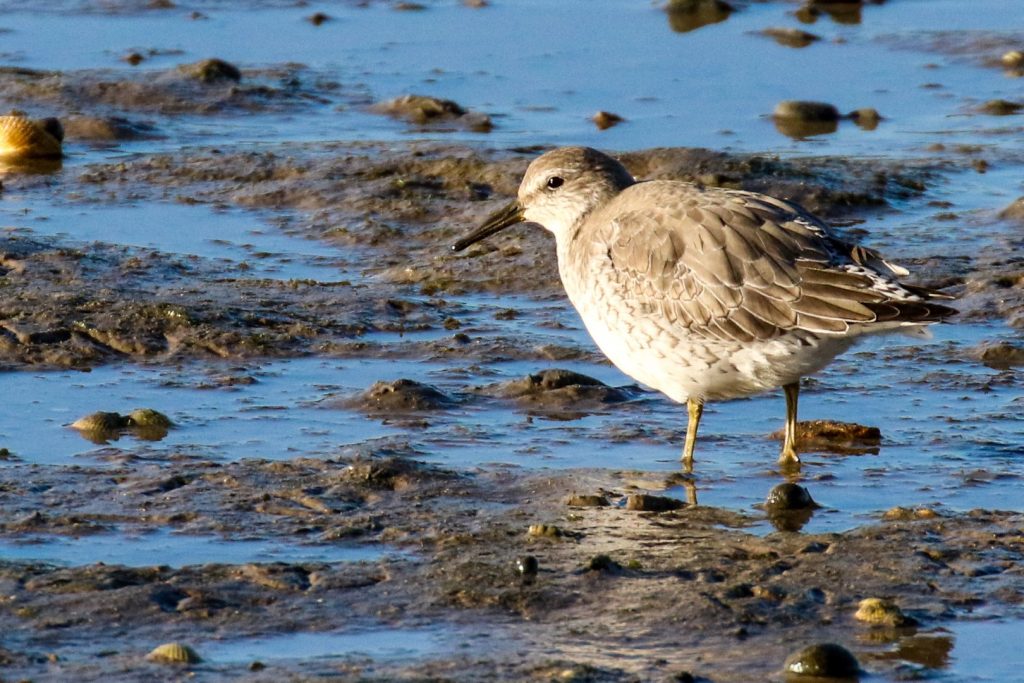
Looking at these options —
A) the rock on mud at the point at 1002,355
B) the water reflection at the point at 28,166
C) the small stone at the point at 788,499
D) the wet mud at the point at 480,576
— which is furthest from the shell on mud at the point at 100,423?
the water reflection at the point at 28,166

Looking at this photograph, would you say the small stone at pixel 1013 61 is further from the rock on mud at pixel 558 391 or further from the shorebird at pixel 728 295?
the shorebird at pixel 728 295

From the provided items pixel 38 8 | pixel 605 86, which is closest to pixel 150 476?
pixel 605 86

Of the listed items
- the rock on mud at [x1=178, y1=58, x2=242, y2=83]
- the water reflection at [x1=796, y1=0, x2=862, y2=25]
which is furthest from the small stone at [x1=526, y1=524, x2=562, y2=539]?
the water reflection at [x1=796, y1=0, x2=862, y2=25]

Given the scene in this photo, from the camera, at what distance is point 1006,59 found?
1466 cm

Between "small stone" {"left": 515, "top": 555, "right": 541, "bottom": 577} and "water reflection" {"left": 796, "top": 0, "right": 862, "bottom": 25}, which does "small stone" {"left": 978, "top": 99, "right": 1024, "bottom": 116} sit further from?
"small stone" {"left": 515, "top": 555, "right": 541, "bottom": 577}

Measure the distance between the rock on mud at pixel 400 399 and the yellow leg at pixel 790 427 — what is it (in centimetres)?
157

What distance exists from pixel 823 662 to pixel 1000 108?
9.03m

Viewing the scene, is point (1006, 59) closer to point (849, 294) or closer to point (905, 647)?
point (849, 294)

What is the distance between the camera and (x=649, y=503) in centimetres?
692

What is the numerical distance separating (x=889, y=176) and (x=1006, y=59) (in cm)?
347

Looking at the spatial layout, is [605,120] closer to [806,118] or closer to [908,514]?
[806,118]

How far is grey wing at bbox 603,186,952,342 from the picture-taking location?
705 centimetres

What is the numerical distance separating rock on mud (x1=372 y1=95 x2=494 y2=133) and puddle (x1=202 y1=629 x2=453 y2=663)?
26.2 ft

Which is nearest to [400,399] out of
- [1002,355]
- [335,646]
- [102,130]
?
[335,646]
